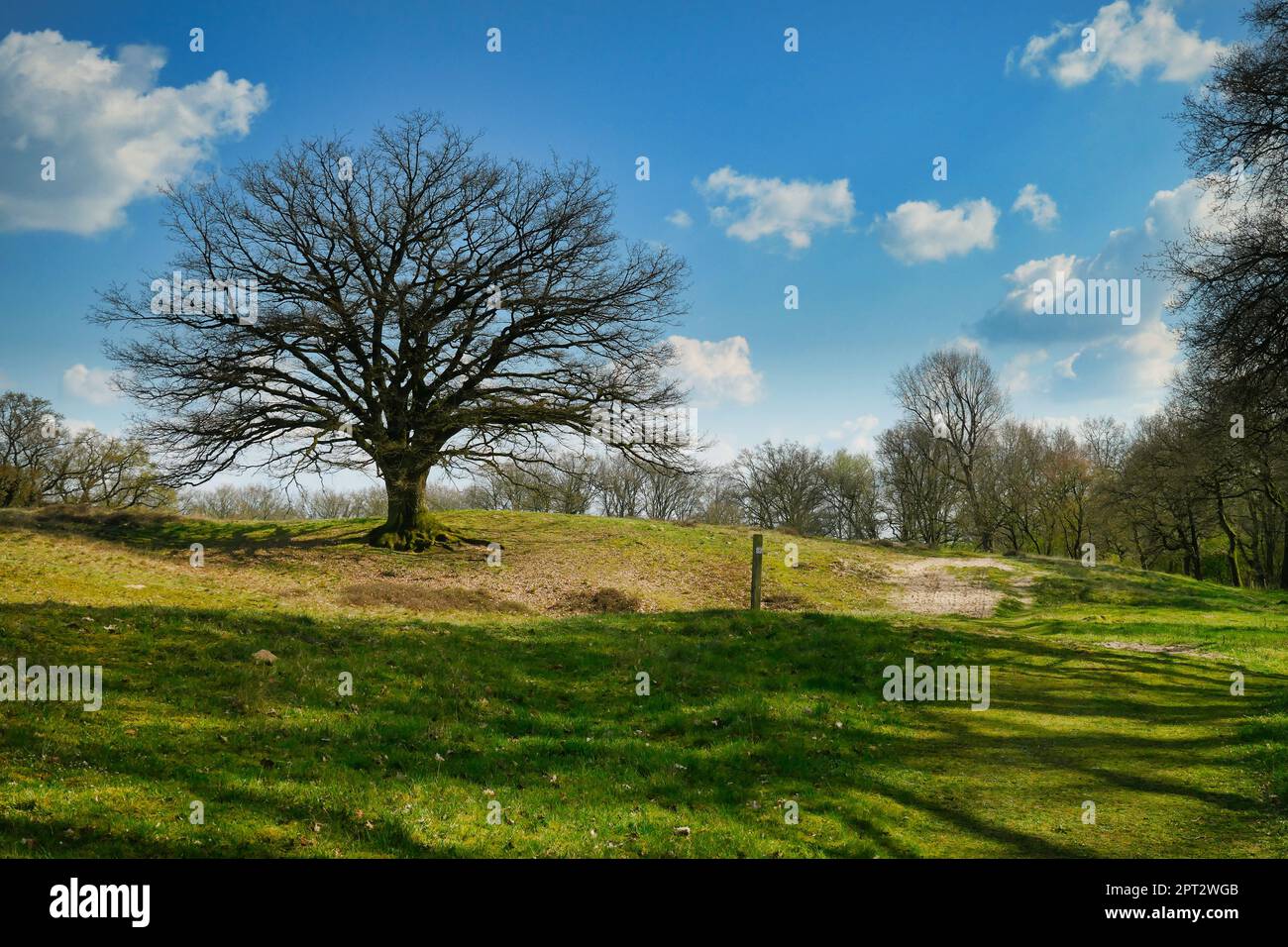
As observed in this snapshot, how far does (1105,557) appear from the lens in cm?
6125

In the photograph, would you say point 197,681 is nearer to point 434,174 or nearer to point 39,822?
point 39,822

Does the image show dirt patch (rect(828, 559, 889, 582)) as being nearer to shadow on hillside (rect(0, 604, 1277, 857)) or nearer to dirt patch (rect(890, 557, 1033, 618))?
dirt patch (rect(890, 557, 1033, 618))

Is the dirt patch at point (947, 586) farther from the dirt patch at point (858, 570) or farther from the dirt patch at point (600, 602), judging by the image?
the dirt patch at point (600, 602)

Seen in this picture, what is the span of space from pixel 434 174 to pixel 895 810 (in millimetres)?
28273

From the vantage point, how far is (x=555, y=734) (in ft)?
30.8

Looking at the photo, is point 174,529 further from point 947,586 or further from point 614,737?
point 947,586

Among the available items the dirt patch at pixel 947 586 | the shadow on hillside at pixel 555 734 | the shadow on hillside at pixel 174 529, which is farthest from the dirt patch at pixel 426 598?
the dirt patch at pixel 947 586

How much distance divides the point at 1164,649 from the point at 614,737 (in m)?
14.2

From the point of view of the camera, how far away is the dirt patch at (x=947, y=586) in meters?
26.3

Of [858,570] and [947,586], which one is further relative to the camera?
[858,570]

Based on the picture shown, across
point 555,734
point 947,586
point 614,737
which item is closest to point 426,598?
point 555,734
